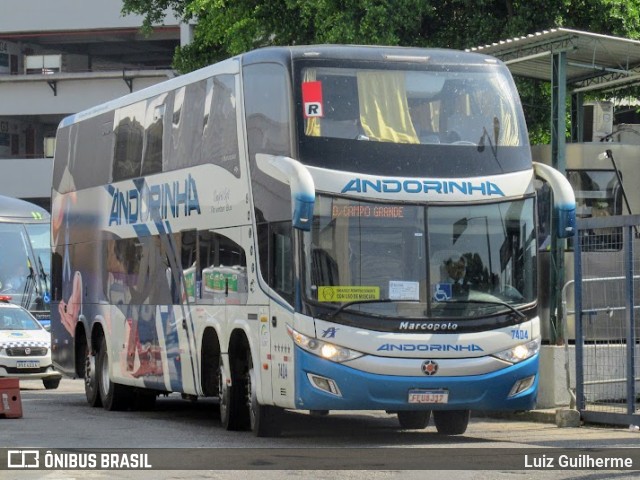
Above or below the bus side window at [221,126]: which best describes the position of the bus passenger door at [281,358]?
below

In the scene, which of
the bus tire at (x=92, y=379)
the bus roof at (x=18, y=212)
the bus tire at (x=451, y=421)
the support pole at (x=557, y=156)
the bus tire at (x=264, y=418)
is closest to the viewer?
the bus tire at (x=264, y=418)

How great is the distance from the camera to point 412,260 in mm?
15438

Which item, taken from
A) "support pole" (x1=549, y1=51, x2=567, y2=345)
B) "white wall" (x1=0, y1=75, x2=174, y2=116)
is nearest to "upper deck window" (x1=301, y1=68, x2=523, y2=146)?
"support pole" (x1=549, y1=51, x2=567, y2=345)

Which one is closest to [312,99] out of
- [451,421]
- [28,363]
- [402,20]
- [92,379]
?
[451,421]

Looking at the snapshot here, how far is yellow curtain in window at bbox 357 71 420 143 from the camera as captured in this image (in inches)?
622

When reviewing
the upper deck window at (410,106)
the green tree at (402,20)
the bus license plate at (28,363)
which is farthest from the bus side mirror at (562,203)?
the bus license plate at (28,363)

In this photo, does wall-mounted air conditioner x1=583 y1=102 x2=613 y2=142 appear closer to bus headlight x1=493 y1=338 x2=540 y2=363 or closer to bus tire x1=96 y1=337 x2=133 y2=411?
bus tire x1=96 y1=337 x2=133 y2=411

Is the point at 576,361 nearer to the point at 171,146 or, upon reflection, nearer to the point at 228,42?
the point at 171,146

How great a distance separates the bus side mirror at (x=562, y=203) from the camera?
15812 mm

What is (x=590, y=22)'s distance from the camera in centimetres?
3102

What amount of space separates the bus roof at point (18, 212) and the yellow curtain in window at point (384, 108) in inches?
951

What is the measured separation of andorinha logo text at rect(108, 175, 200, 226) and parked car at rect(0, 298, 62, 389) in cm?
746

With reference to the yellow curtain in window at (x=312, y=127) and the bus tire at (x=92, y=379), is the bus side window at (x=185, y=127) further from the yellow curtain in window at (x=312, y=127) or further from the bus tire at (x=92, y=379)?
the bus tire at (x=92, y=379)

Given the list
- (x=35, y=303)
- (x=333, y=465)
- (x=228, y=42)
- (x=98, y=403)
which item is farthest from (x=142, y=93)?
(x=35, y=303)
